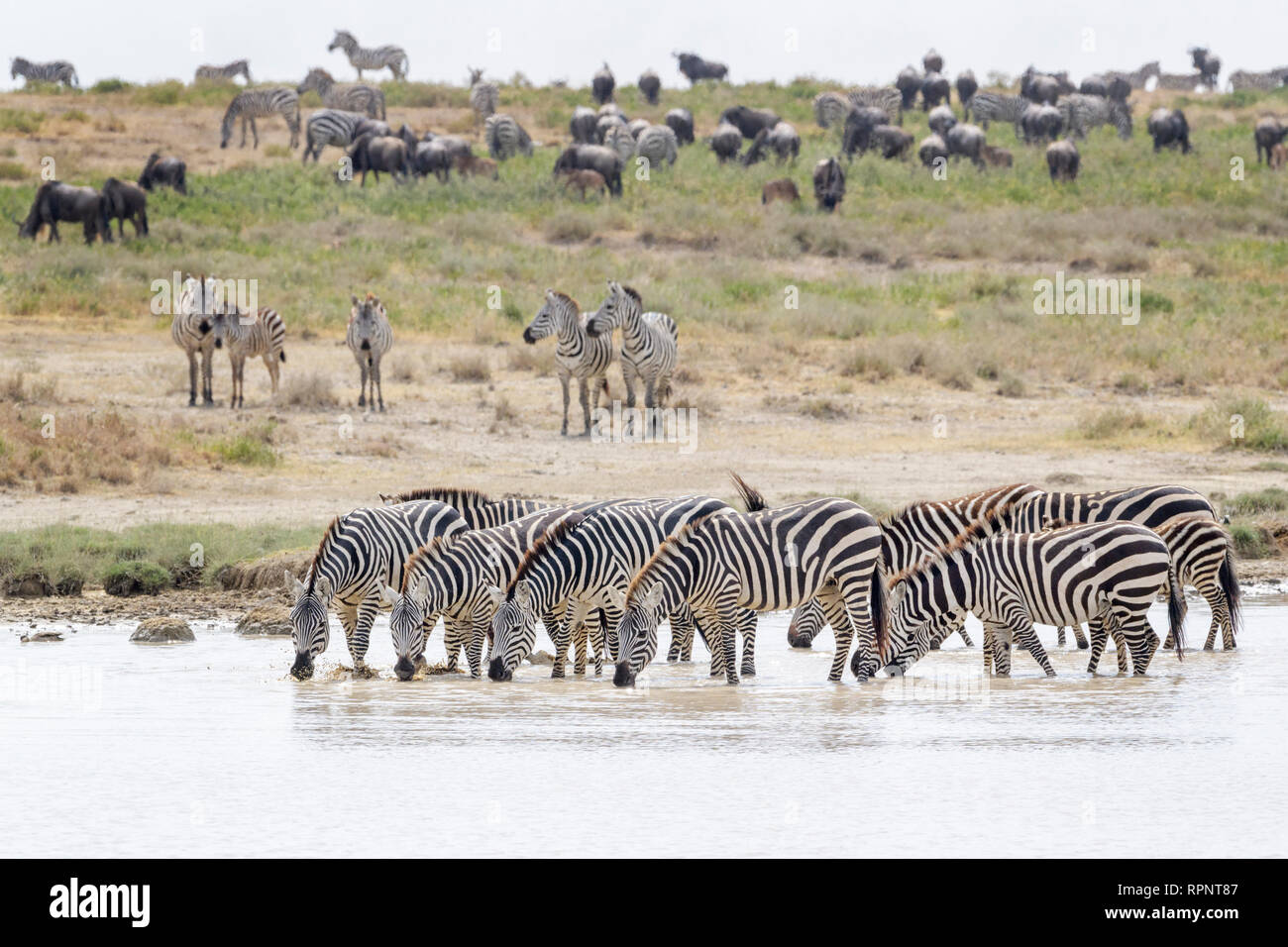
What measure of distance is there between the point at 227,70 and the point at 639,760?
5237 centimetres

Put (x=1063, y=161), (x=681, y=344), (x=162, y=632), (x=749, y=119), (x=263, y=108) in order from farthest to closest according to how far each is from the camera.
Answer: (x=749, y=119) → (x=263, y=108) → (x=1063, y=161) → (x=681, y=344) → (x=162, y=632)

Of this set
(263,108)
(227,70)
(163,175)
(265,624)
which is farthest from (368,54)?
(265,624)

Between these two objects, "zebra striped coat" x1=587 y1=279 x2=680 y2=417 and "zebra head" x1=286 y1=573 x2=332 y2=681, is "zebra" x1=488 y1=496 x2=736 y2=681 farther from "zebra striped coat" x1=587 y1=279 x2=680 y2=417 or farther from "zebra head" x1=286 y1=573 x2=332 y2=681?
Answer: "zebra striped coat" x1=587 y1=279 x2=680 y2=417

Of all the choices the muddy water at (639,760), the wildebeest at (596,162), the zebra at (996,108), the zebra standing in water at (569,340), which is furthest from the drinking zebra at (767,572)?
the zebra at (996,108)

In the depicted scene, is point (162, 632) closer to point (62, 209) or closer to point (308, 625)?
point (308, 625)

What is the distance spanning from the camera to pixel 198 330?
890 inches

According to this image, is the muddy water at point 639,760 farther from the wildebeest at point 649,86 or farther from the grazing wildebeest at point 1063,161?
the wildebeest at point 649,86

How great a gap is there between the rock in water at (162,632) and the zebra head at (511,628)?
309 centimetres

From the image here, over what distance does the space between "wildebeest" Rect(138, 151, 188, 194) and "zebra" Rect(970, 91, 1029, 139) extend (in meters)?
26.8

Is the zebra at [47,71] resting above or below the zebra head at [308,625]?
above

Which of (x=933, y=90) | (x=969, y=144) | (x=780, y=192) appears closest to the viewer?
(x=780, y=192)

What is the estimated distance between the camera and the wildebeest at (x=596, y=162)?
3894 centimetres
